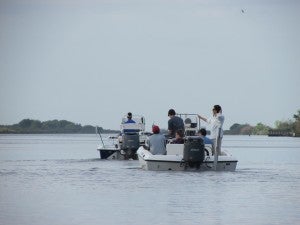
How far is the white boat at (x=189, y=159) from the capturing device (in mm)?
30406

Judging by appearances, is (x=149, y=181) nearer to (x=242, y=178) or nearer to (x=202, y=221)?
(x=242, y=178)

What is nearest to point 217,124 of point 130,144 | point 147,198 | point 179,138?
point 179,138

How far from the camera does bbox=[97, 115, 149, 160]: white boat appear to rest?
4219 cm

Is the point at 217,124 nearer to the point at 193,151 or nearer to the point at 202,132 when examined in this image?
the point at 202,132

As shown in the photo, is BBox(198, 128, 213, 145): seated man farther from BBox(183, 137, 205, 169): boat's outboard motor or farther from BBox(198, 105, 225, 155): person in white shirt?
BBox(183, 137, 205, 169): boat's outboard motor

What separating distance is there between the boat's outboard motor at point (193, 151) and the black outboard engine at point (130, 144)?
10.9m

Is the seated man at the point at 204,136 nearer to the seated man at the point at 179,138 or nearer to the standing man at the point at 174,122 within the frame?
the seated man at the point at 179,138

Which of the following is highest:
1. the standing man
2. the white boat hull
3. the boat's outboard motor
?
the standing man

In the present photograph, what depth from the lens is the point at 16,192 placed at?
2383cm

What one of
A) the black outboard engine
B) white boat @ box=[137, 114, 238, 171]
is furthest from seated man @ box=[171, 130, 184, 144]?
the black outboard engine

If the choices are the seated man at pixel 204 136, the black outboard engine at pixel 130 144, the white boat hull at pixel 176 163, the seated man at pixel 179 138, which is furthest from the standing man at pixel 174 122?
the black outboard engine at pixel 130 144

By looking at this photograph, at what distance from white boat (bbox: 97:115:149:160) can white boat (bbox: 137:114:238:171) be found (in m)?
9.55

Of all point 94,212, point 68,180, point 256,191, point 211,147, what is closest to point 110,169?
point 211,147

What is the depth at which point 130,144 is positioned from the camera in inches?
1672
